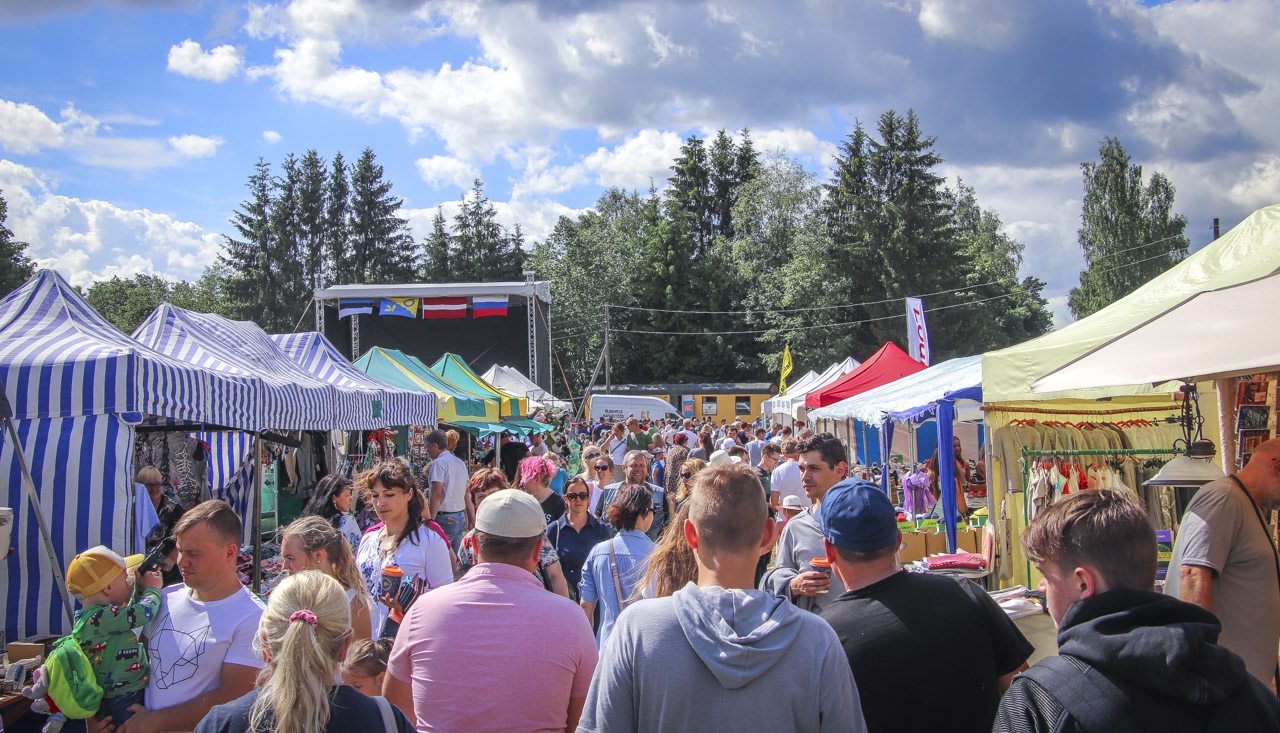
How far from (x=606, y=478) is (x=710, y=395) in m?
34.6

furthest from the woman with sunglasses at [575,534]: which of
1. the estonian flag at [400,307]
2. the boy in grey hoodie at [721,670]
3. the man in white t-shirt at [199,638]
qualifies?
the estonian flag at [400,307]

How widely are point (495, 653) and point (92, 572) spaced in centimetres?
182

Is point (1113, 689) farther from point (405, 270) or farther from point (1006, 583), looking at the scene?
point (405, 270)

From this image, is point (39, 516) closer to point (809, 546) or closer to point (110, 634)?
point (110, 634)

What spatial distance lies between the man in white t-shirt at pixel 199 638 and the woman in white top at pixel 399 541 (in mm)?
1127

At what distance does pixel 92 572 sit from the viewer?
3.18 meters

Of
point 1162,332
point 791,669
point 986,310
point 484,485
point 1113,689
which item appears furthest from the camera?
point 986,310

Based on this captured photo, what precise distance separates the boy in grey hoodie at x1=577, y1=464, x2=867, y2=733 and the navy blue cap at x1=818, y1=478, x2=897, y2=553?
1.66 ft

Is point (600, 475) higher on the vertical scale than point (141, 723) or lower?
higher

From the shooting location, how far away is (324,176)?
50.4 metres

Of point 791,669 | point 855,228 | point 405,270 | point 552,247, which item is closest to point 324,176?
point 405,270

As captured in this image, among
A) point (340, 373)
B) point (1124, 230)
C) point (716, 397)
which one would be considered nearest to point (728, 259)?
point (716, 397)

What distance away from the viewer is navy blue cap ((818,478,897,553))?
2262 millimetres

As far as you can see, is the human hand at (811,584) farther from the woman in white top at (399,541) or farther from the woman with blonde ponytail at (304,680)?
the woman in white top at (399,541)
